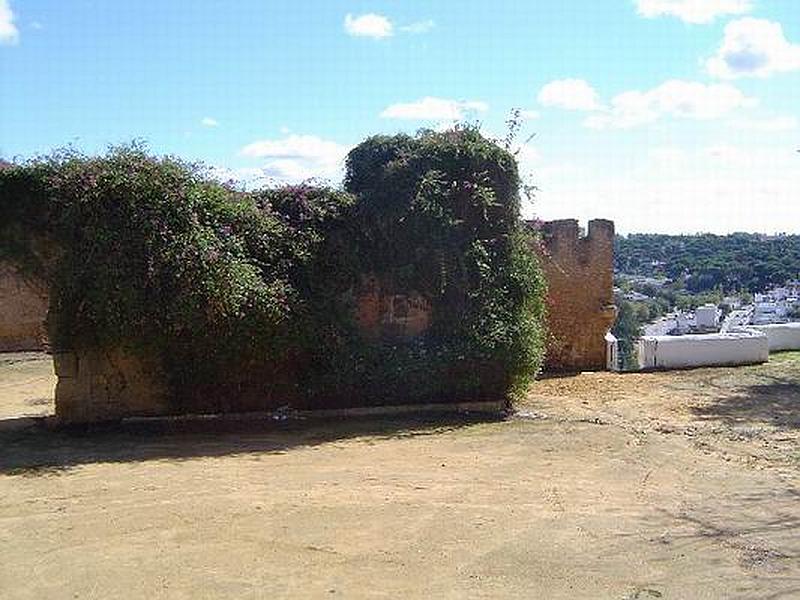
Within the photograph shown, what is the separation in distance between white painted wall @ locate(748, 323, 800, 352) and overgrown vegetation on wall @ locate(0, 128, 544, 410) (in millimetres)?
8122

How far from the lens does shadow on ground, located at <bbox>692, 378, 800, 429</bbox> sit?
1139cm

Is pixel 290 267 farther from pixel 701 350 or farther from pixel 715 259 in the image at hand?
pixel 715 259

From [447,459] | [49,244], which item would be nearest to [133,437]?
[49,244]

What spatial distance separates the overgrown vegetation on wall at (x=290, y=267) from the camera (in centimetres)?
1075

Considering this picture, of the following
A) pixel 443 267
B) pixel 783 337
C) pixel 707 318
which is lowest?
pixel 783 337

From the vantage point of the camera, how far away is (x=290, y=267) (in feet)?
38.7

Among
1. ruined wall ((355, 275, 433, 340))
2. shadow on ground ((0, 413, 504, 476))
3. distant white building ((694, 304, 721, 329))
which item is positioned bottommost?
shadow on ground ((0, 413, 504, 476))

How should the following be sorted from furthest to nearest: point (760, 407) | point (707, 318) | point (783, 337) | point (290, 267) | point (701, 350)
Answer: point (707, 318)
point (783, 337)
point (701, 350)
point (760, 407)
point (290, 267)

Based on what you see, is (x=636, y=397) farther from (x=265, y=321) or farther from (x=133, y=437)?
(x=133, y=437)

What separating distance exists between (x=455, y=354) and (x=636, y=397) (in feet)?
11.3

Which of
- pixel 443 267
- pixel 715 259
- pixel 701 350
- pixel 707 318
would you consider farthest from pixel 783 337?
pixel 715 259

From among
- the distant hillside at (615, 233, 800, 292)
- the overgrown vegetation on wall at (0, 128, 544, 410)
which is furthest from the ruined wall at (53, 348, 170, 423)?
the distant hillside at (615, 233, 800, 292)

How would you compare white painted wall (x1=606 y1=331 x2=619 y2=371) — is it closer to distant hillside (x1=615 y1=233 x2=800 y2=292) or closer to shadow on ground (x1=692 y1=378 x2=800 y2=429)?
shadow on ground (x1=692 y1=378 x2=800 y2=429)

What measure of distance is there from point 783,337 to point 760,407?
276 inches
